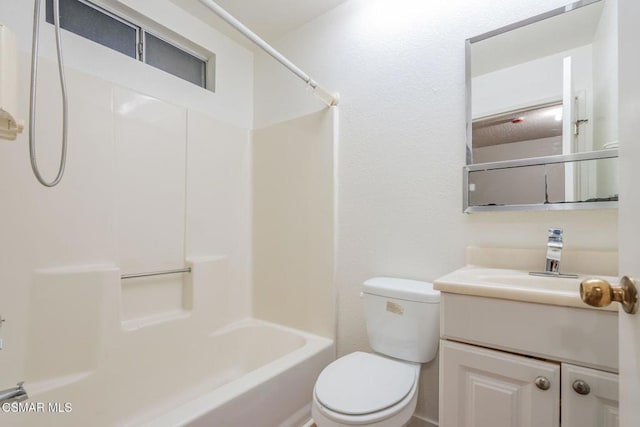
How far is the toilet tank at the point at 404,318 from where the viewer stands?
1374 millimetres

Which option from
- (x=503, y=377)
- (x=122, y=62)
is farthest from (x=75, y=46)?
(x=503, y=377)

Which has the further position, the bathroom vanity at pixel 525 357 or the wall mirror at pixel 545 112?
the wall mirror at pixel 545 112

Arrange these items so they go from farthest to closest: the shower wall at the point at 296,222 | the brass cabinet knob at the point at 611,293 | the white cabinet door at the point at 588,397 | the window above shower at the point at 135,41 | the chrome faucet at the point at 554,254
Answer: the shower wall at the point at 296,222 < the window above shower at the point at 135,41 < the chrome faucet at the point at 554,254 < the white cabinet door at the point at 588,397 < the brass cabinet knob at the point at 611,293

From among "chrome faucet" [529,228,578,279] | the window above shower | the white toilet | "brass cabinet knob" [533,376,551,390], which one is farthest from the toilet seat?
the window above shower

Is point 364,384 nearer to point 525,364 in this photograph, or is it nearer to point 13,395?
point 525,364

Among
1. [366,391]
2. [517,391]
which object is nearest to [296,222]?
[366,391]

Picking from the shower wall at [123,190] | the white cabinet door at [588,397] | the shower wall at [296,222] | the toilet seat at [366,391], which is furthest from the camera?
the shower wall at [296,222]

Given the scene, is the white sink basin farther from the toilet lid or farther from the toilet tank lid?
the toilet lid

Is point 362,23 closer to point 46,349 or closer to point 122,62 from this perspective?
point 122,62

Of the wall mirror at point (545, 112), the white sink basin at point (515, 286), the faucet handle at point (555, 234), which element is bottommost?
the white sink basin at point (515, 286)

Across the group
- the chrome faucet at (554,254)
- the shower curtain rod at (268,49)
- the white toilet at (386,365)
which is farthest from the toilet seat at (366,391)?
the shower curtain rod at (268,49)

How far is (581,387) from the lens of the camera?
2.73 ft

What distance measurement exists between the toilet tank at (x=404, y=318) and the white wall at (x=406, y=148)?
8.2 inches

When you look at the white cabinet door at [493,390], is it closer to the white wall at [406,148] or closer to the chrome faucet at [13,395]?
the white wall at [406,148]
